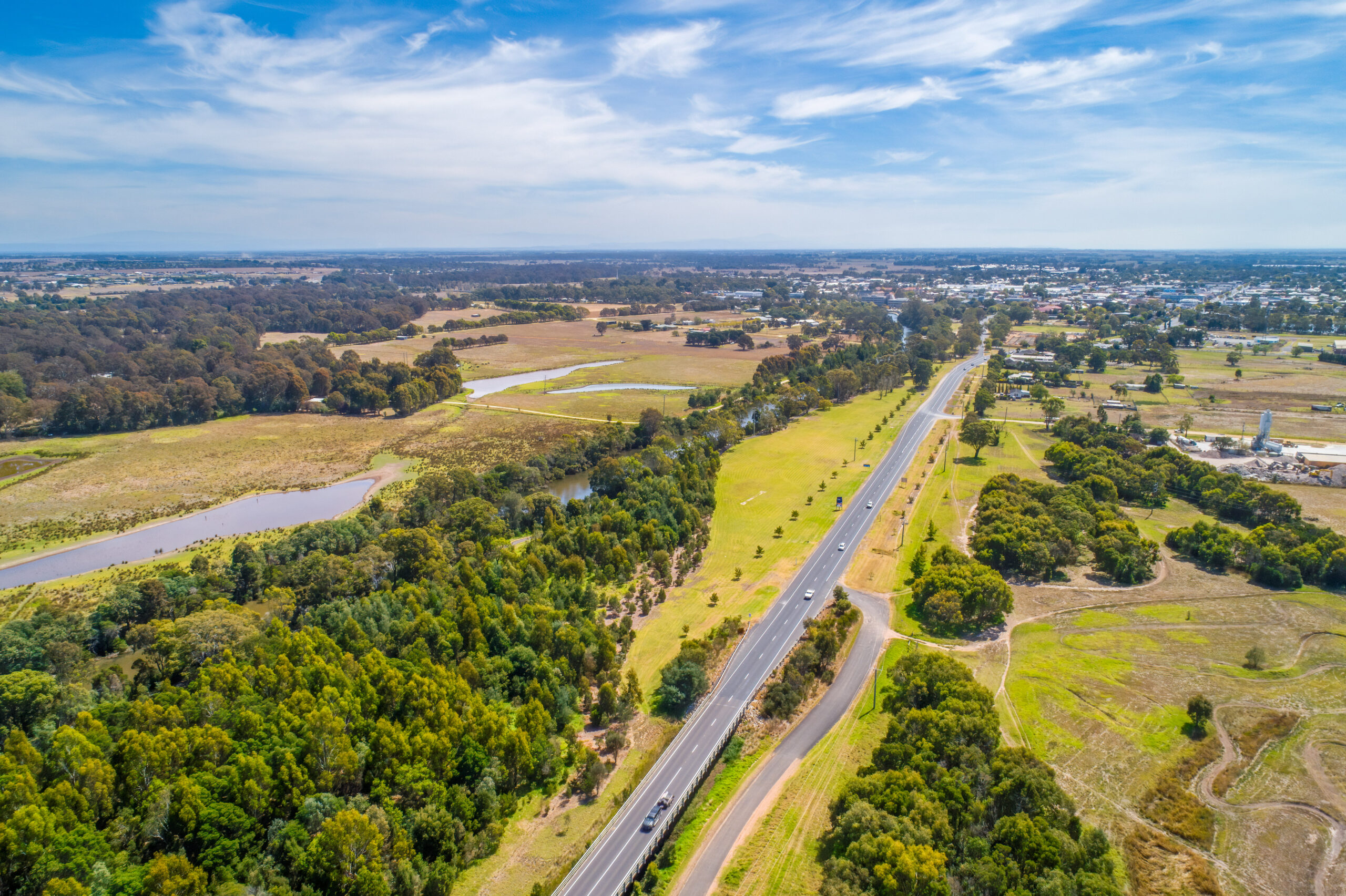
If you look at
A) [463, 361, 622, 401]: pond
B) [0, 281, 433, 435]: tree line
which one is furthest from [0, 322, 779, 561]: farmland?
[463, 361, 622, 401]: pond

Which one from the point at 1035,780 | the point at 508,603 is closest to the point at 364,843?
the point at 508,603

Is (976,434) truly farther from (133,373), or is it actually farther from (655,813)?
(133,373)

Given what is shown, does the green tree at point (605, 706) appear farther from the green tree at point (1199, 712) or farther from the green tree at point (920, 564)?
the green tree at point (1199, 712)

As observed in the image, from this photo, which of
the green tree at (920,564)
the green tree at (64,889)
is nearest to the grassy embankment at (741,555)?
the green tree at (920,564)

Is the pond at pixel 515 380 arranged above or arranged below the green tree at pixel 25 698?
above

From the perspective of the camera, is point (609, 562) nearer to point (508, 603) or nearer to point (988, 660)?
point (508, 603)
